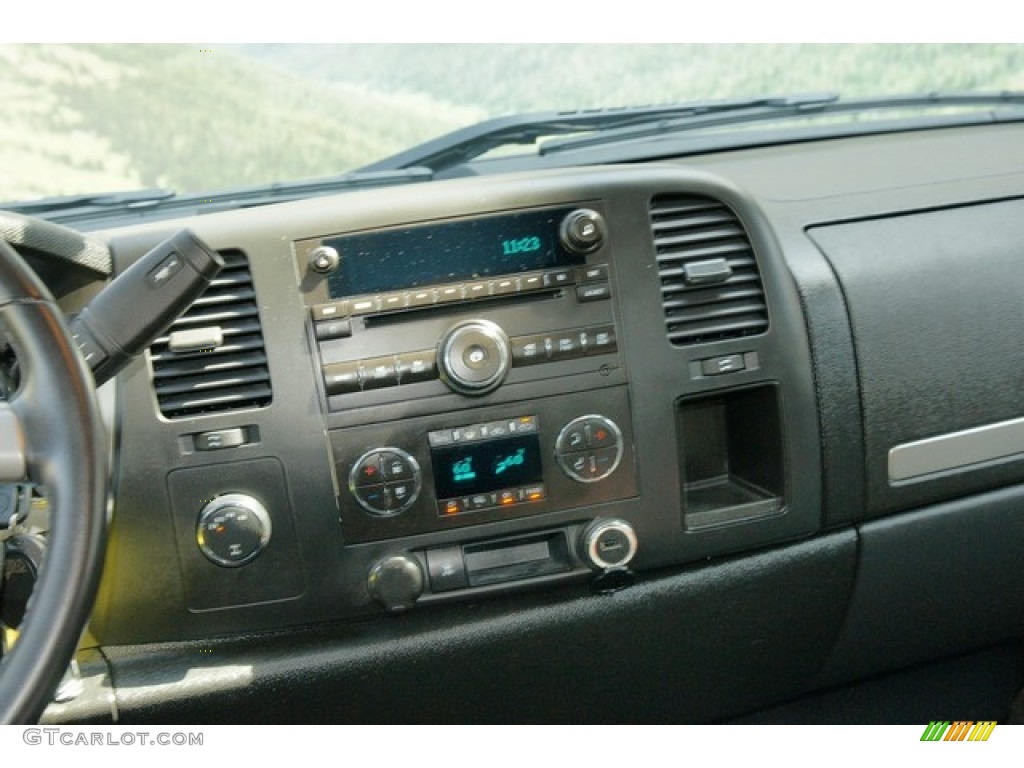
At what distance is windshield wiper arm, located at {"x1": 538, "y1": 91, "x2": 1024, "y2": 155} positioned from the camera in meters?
2.31

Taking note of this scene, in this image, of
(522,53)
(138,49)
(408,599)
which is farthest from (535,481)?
(138,49)

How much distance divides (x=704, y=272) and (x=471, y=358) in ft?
1.35

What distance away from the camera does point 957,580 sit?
2219mm

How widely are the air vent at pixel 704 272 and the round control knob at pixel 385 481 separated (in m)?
0.46

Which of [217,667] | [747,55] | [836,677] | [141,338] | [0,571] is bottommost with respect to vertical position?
[836,677]

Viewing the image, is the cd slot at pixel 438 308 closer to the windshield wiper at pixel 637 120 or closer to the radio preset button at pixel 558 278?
the radio preset button at pixel 558 278

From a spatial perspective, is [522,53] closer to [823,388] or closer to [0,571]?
[823,388]

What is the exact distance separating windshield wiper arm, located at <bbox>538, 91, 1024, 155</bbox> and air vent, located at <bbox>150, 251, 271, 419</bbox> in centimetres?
79

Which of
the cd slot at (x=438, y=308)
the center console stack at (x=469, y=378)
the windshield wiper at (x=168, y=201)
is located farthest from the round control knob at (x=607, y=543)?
the windshield wiper at (x=168, y=201)

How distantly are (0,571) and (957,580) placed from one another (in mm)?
1659

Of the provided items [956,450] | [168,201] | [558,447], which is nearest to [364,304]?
[558,447]

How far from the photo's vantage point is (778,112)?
2.46m

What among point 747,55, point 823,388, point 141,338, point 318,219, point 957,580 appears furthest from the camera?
point 747,55
